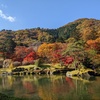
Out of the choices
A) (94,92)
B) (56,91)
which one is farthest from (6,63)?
(94,92)

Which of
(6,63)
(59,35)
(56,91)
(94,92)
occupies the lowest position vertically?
(94,92)

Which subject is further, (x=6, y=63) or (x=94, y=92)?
(x=6, y=63)

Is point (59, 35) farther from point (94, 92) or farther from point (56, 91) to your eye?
point (94, 92)

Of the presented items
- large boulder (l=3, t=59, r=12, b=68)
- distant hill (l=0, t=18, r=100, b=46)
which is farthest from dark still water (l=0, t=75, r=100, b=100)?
distant hill (l=0, t=18, r=100, b=46)

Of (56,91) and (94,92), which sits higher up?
(56,91)

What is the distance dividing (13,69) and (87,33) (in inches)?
1095

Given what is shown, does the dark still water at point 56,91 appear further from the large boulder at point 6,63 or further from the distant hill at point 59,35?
the distant hill at point 59,35

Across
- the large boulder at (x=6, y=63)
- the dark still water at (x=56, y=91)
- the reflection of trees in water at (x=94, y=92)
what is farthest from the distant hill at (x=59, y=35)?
the reflection of trees in water at (x=94, y=92)

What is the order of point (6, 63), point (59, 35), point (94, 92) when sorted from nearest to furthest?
point (94, 92) < point (6, 63) < point (59, 35)

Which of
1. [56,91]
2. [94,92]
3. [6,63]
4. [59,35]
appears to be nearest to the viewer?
[94,92]

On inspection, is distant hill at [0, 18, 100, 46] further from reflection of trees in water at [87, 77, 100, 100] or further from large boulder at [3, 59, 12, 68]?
reflection of trees in water at [87, 77, 100, 100]

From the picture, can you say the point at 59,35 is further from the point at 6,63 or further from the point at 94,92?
the point at 94,92

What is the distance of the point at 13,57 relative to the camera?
63.8 metres

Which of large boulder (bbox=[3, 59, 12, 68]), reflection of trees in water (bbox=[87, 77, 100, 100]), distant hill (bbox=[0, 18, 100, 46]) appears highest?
distant hill (bbox=[0, 18, 100, 46])
